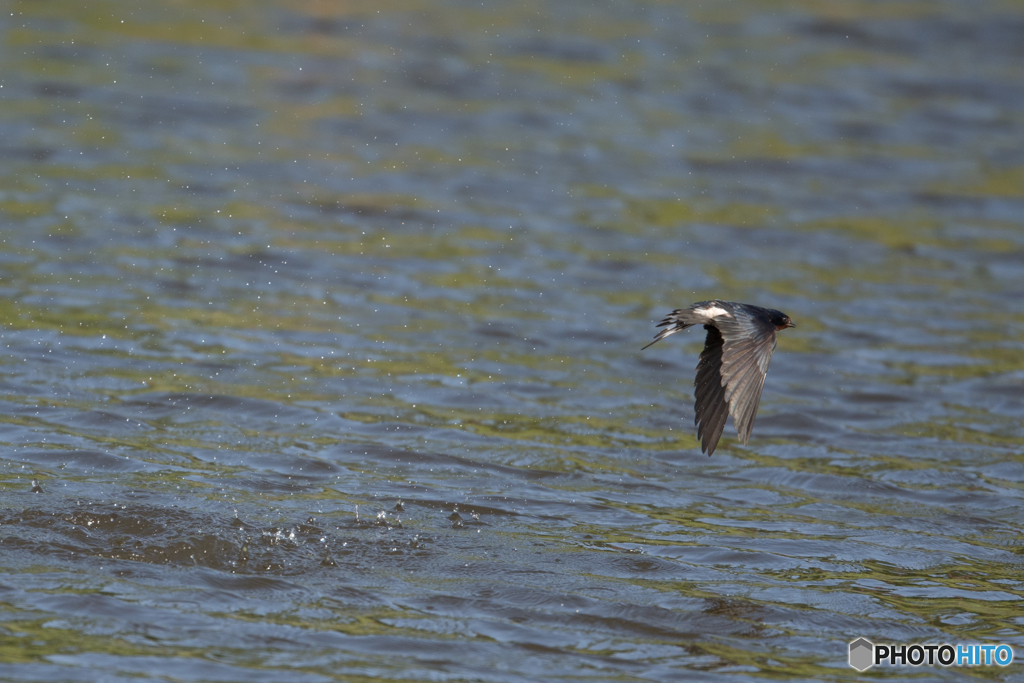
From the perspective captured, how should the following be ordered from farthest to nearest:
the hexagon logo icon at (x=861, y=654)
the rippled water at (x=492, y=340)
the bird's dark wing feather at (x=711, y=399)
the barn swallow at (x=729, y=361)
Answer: the bird's dark wing feather at (x=711, y=399) < the barn swallow at (x=729, y=361) < the rippled water at (x=492, y=340) < the hexagon logo icon at (x=861, y=654)

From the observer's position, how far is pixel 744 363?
512 cm

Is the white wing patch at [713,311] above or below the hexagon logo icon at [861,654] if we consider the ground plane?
above

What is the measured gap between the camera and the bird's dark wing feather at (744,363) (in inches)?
196

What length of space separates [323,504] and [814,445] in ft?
9.12

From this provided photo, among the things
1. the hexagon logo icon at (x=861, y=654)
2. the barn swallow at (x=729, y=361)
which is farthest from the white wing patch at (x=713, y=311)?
the hexagon logo icon at (x=861, y=654)

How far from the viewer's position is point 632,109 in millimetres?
13961

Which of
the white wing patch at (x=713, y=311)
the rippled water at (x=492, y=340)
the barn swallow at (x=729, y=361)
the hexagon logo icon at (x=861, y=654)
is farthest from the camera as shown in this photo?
the white wing patch at (x=713, y=311)

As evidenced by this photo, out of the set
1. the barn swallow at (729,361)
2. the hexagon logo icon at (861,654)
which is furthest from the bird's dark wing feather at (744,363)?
the hexagon logo icon at (861,654)

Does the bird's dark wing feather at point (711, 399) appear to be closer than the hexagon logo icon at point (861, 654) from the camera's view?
No

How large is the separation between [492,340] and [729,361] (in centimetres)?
337

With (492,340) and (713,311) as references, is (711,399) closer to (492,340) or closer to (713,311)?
(713,311)

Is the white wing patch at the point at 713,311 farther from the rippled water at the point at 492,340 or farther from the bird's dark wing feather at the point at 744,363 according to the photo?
the rippled water at the point at 492,340

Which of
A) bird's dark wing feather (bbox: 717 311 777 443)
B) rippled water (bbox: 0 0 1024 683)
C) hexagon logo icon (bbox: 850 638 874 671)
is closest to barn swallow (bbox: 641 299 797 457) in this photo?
bird's dark wing feather (bbox: 717 311 777 443)

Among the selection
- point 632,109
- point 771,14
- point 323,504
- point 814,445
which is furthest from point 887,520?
point 771,14
